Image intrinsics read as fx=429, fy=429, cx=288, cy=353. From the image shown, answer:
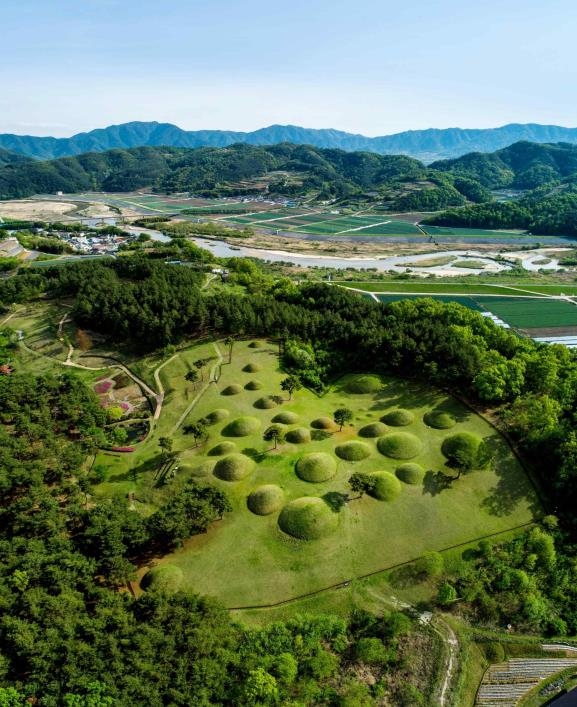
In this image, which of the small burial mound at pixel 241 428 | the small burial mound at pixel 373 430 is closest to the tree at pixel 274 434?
the small burial mound at pixel 241 428

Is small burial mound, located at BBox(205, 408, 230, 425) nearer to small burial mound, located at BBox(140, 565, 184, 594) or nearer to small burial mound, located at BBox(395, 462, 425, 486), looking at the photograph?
small burial mound, located at BBox(140, 565, 184, 594)

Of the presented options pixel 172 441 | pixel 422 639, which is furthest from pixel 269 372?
pixel 422 639

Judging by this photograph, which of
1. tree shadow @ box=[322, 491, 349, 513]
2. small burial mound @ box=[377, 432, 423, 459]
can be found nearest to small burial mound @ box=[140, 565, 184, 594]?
tree shadow @ box=[322, 491, 349, 513]

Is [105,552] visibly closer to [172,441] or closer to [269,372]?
[172,441]

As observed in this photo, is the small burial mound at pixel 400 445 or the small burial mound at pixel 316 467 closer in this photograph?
the small burial mound at pixel 316 467

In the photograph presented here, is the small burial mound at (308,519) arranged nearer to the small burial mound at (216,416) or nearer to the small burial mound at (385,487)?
the small burial mound at (385,487)
